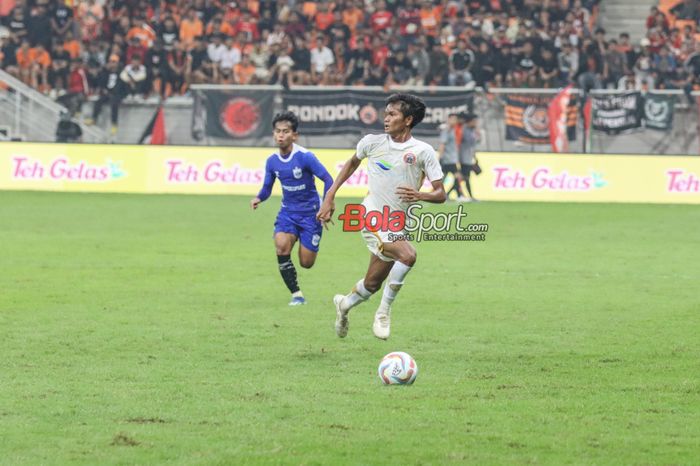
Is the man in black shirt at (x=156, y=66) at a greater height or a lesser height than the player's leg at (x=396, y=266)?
greater

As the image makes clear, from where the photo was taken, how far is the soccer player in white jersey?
1136cm

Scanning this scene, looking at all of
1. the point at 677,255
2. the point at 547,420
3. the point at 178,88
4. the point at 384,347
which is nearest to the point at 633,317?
the point at 384,347

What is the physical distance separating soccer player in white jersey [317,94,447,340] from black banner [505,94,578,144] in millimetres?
21102

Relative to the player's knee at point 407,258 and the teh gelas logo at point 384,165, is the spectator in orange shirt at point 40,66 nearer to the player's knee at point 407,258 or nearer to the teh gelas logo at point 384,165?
the teh gelas logo at point 384,165

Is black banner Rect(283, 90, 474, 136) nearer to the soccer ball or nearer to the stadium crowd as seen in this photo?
the stadium crowd

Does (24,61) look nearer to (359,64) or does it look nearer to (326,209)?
(359,64)

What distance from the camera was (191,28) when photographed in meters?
37.6

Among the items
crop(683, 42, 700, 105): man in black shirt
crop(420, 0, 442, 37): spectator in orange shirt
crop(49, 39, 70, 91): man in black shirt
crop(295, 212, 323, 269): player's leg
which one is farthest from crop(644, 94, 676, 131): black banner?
crop(295, 212, 323, 269): player's leg

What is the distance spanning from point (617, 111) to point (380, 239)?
2196 centimetres

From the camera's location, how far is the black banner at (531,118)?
32250 millimetres

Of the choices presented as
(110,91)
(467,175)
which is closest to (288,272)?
(467,175)

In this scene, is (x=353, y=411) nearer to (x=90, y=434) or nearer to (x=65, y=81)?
(x=90, y=434)

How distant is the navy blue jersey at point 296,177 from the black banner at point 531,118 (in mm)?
17998

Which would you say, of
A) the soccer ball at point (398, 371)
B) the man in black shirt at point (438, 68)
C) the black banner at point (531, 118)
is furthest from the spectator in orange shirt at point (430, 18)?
the soccer ball at point (398, 371)
